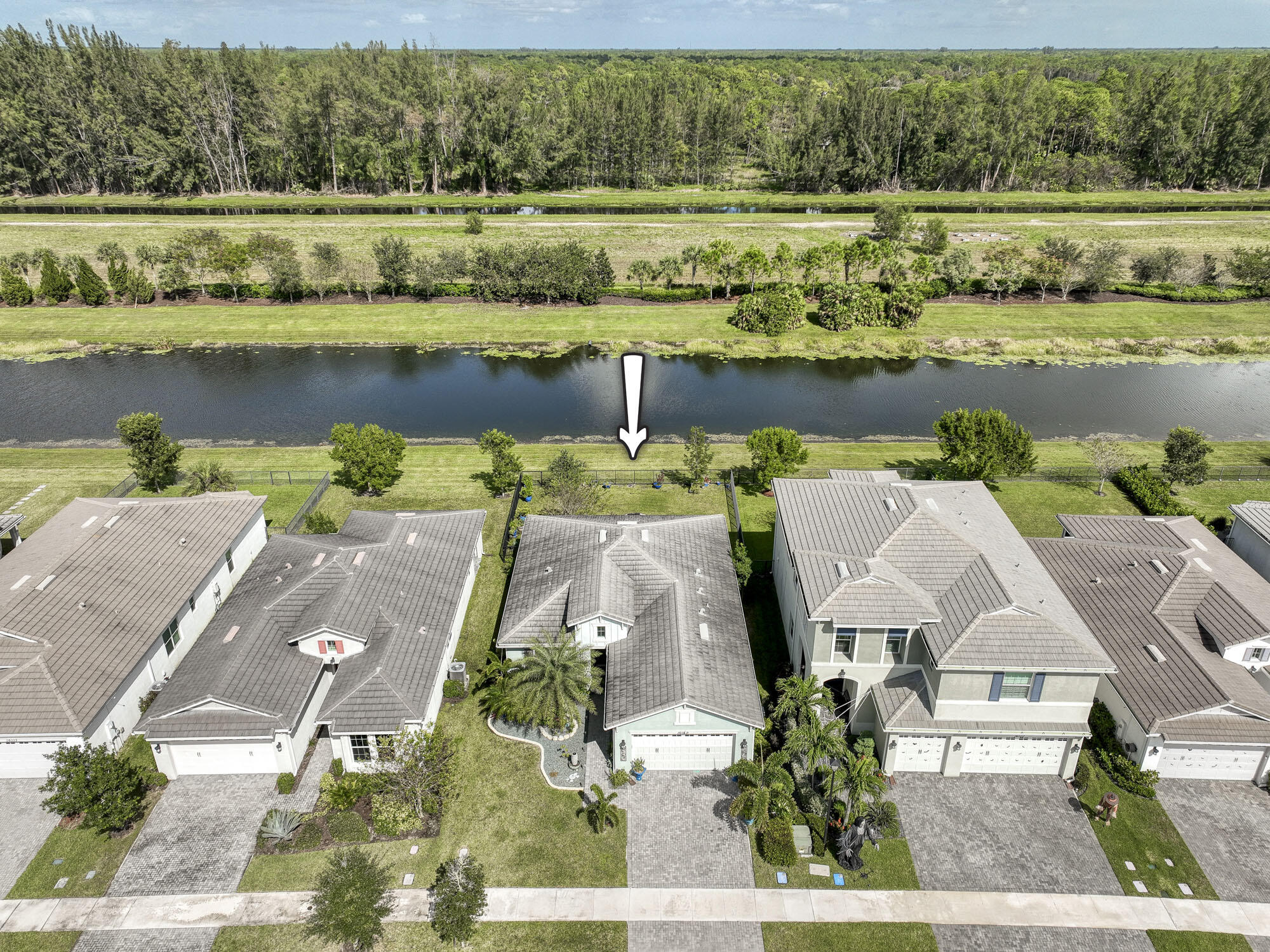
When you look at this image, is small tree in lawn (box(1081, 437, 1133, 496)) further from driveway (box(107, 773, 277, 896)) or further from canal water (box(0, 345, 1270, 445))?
driveway (box(107, 773, 277, 896))

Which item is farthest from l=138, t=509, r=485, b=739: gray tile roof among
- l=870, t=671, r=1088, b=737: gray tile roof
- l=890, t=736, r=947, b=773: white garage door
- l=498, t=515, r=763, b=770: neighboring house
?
l=890, t=736, r=947, b=773: white garage door

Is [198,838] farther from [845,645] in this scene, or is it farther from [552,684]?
[845,645]

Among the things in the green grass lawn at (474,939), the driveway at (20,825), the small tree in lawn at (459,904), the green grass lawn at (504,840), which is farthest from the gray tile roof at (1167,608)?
the driveway at (20,825)

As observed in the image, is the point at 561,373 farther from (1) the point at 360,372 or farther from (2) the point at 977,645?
(2) the point at 977,645

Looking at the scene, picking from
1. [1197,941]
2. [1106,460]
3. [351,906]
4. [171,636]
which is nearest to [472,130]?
[1106,460]

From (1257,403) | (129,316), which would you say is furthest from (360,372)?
(1257,403)

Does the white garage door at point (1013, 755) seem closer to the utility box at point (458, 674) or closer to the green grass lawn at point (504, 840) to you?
the green grass lawn at point (504, 840)
